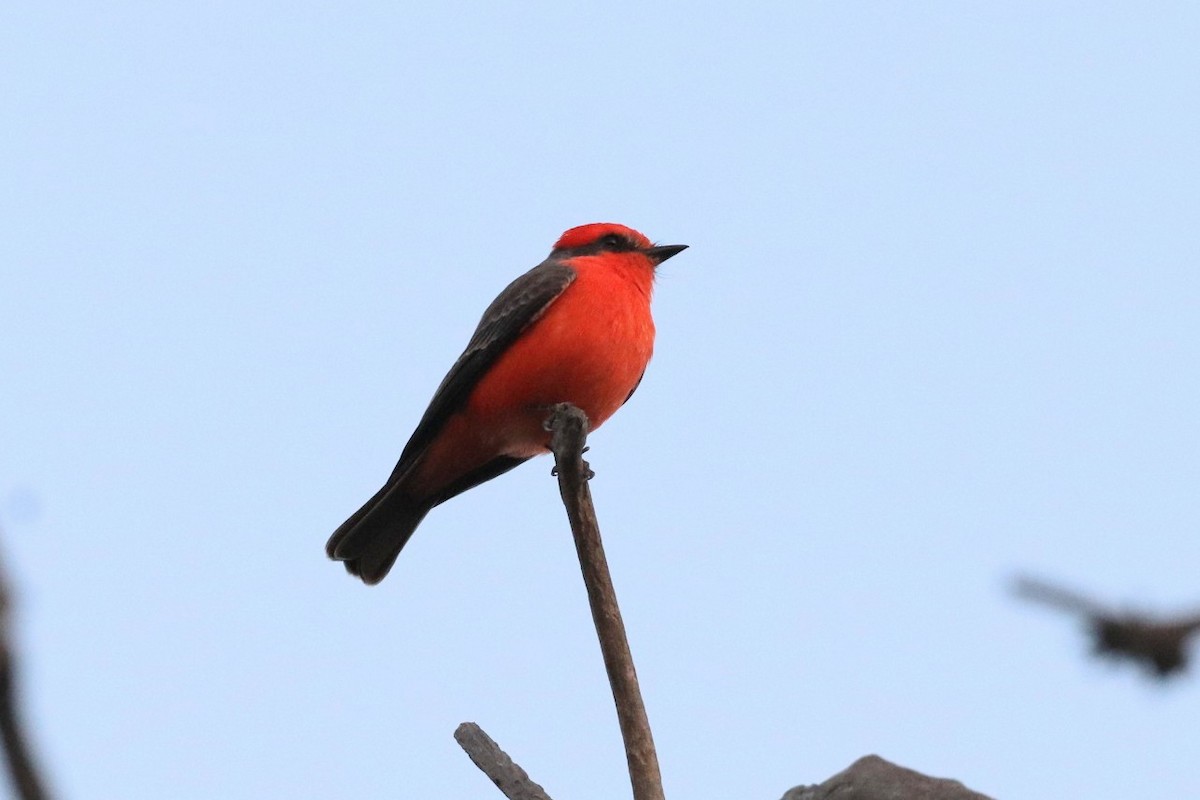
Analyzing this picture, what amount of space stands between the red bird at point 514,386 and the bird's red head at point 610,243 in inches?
20.6

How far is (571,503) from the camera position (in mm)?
5156

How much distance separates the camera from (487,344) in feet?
25.0

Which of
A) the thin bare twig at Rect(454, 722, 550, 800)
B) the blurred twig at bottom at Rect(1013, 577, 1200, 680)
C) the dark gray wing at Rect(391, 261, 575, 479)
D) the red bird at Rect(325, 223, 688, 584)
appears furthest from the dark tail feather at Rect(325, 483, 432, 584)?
the blurred twig at bottom at Rect(1013, 577, 1200, 680)

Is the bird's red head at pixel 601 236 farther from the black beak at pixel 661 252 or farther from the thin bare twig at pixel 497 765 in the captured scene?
the thin bare twig at pixel 497 765

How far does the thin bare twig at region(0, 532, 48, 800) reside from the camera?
68 cm

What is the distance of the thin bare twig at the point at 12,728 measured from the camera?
0.68 meters

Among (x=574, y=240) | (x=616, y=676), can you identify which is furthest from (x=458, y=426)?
(x=616, y=676)

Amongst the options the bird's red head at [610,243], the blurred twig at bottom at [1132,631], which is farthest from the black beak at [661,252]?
the blurred twig at bottom at [1132,631]

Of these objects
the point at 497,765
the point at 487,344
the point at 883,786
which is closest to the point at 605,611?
the point at 497,765

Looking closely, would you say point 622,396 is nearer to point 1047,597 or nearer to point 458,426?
point 458,426

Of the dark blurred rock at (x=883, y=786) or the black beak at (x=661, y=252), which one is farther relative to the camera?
the black beak at (x=661, y=252)

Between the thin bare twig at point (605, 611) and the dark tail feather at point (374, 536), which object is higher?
the dark tail feather at point (374, 536)

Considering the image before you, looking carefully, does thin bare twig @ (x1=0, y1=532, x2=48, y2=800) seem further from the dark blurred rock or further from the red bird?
the red bird

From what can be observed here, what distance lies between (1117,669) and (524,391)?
6590mm
